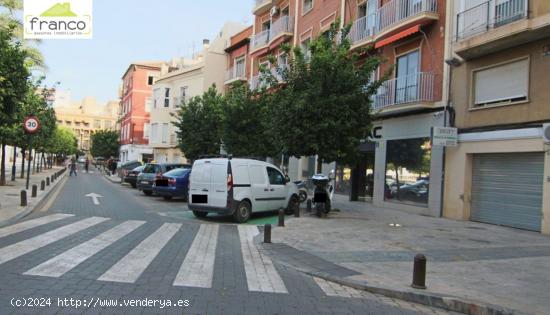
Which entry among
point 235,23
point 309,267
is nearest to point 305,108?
point 309,267

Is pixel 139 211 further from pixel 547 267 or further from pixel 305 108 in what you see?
pixel 547 267

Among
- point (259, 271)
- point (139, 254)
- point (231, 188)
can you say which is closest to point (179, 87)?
point (231, 188)

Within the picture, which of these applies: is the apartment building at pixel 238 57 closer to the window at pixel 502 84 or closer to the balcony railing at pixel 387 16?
the balcony railing at pixel 387 16

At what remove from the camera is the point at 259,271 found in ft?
25.4

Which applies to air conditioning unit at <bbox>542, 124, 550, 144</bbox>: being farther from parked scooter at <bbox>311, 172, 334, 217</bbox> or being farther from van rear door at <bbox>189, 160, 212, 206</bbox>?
van rear door at <bbox>189, 160, 212, 206</bbox>

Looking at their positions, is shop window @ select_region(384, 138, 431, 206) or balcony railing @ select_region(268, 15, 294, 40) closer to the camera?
shop window @ select_region(384, 138, 431, 206)

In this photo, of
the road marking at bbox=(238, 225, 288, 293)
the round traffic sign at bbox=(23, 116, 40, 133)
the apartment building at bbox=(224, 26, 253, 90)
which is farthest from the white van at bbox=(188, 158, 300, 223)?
the apartment building at bbox=(224, 26, 253, 90)

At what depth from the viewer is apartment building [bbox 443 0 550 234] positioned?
544 inches

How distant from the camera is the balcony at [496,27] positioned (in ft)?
44.3

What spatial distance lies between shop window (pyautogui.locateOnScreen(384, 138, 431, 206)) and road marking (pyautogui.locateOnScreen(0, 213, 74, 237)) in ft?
38.6

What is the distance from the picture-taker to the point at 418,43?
62.2 feet

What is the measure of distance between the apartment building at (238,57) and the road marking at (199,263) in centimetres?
2617

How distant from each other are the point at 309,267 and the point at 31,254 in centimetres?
438

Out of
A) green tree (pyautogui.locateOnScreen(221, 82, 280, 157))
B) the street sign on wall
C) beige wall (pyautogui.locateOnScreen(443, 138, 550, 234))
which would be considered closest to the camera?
beige wall (pyautogui.locateOnScreen(443, 138, 550, 234))
